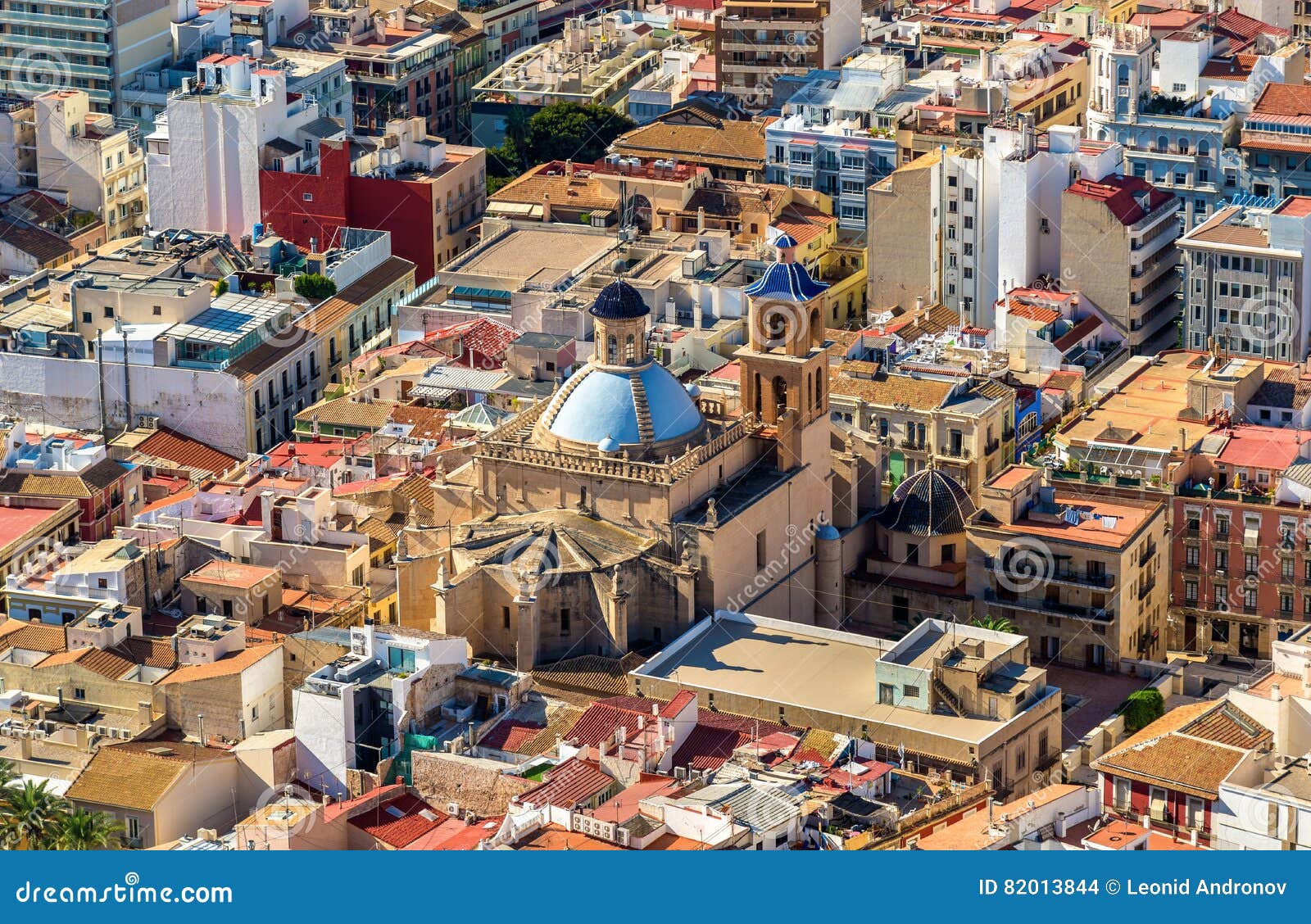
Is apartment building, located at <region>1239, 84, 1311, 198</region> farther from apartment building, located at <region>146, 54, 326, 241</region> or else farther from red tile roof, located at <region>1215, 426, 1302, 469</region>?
apartment building, located at <region>146, 54, 326, 241</region>

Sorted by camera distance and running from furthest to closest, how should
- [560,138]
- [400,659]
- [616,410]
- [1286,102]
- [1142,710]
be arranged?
[560,138] < [1286,102] < [616,410] < [1142,710] < [400,659]

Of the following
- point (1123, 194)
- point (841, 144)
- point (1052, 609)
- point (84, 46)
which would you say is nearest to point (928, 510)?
point (1052, 609)

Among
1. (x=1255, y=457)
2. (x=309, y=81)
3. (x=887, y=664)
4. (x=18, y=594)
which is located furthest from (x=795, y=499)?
(x=309, y=81)

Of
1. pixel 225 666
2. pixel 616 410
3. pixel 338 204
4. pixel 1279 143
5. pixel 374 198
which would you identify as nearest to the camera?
pixel 225 666

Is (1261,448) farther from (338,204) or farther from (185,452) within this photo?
(338,204)

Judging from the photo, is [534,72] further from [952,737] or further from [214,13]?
[952,737]

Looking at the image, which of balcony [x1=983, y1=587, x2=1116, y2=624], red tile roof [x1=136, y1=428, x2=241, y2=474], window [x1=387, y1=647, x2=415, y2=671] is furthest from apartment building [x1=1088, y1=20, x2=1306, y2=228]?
window [x1=387, y1=647, x2=415, y2=671]
